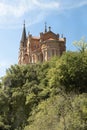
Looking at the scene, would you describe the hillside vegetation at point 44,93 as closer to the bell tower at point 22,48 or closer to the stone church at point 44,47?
the stone church at point 44,47

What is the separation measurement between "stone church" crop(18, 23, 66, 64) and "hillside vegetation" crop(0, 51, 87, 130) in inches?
1069

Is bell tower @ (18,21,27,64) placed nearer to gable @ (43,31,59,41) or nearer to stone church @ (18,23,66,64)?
stone church @ (18,23,66,64)

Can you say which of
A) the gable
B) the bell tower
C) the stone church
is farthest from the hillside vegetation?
the bell tower

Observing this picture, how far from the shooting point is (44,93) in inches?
2328

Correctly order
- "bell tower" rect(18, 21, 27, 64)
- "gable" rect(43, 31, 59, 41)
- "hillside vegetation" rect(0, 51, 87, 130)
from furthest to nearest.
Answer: "bell tower" rect(18, 21, 27, 64) < "gable" rect(43, 31, 59, 41) < "hillside vegetation" rect(0, 51, 87, 130)

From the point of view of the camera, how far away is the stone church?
100688 millimetres

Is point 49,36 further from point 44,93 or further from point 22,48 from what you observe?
point 44,93

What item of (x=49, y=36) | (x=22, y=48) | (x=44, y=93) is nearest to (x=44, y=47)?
(x=49, y=36)

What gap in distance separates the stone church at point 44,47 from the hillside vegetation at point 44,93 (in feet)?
89.1

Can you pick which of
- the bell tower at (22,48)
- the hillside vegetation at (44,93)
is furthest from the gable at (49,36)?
the hillside vegetation at (44,93)

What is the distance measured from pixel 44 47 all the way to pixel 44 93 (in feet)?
140

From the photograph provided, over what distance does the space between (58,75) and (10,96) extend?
10170 mm

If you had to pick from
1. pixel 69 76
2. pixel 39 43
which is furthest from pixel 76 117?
pixel 39 43

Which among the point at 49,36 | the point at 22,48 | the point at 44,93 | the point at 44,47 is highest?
the point at 49,36
